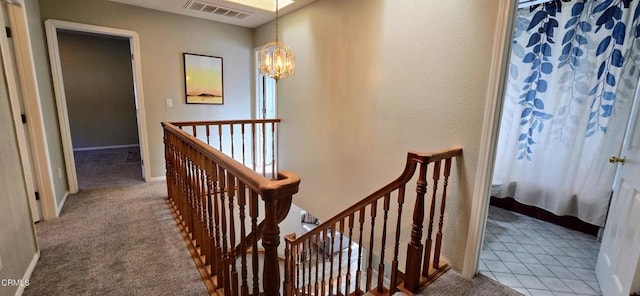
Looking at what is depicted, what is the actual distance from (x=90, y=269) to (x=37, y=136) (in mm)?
1455

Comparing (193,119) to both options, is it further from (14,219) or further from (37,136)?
(14,219)

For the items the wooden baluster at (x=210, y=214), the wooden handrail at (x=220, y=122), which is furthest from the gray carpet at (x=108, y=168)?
the wooden baluster at (x=210, y=214)

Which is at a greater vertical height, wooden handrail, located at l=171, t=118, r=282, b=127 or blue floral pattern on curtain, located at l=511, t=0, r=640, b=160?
blue floral pattern on curtain, located at l=511, t=0, r=640, b=160

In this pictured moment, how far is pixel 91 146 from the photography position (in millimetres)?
5770

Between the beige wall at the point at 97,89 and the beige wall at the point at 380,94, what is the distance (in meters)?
3.98

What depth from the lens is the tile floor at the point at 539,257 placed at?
6.11ft

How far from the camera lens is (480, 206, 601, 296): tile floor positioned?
1861 millimetres

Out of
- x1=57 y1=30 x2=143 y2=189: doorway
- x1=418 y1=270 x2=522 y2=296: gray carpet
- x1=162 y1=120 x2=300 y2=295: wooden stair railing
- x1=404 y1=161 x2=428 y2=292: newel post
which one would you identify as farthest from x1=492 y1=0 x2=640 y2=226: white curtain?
x1=57 y1=30 x2=143 y2=189: doorway

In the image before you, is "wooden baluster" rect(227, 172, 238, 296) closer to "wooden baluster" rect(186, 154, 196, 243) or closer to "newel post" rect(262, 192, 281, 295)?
"newel post" rect(262, 192, 281, 295)

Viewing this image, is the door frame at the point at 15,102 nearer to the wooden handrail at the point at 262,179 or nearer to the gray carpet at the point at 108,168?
the gray carpet at the point at 108,168

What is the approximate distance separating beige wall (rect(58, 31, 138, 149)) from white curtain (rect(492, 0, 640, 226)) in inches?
272

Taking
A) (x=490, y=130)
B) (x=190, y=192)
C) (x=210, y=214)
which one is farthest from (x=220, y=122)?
(x=490, y=130)

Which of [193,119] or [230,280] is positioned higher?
[193,119]

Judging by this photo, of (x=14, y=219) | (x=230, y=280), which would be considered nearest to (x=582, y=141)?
(x=230, y=280)
